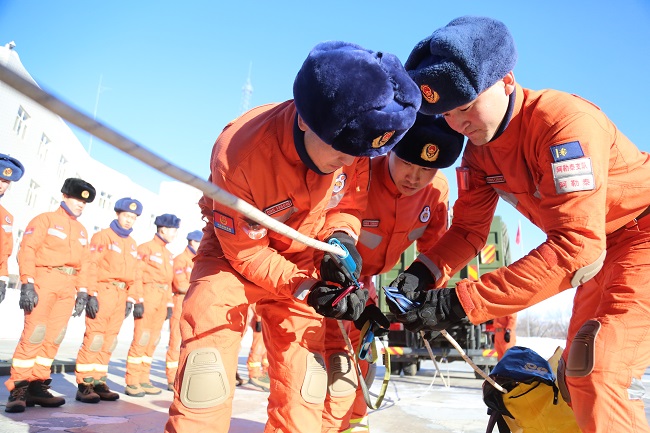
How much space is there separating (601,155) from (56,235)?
5.11 meters

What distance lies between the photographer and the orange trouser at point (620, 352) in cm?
175

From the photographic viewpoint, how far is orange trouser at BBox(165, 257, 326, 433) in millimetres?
2014

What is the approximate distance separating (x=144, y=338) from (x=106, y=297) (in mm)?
799

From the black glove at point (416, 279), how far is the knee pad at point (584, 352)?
750 millimetres

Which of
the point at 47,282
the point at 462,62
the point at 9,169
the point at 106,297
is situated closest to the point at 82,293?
Answer: the point at 106,297

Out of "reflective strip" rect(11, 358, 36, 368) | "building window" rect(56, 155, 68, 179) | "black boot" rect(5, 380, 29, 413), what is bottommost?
"black boot" rect(5, 380, 29, 413)

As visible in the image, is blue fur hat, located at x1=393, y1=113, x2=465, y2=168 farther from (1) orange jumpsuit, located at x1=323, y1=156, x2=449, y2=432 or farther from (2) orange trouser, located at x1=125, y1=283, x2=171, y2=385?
(2) orange trouser, located at x1=125, y1=283, x2=171, y2=385

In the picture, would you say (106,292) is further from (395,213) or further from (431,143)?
(431,143)

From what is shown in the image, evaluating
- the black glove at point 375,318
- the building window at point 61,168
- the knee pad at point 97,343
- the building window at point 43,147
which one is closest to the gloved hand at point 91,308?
the knee pad at point 97,343

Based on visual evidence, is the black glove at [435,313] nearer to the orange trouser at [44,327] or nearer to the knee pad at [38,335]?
the orange trouser at [44,327]

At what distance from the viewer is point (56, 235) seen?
209 inches

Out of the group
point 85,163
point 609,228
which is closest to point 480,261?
point 609,228

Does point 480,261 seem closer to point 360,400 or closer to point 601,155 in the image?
point 360,400

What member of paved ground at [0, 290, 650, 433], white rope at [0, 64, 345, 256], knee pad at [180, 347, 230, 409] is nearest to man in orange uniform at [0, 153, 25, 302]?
paved ground at [0, 290, 650, 433]
